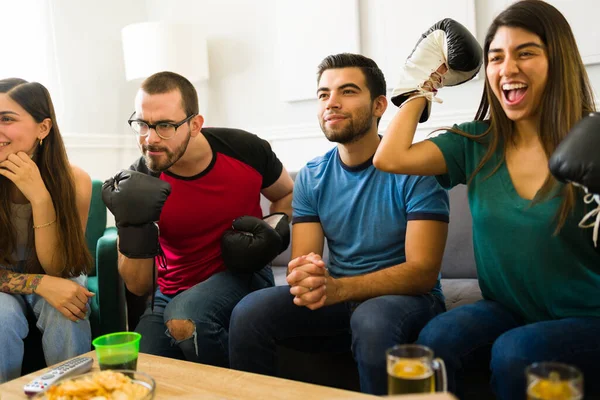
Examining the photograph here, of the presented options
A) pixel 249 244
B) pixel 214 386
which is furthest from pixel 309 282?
pixel 214 386

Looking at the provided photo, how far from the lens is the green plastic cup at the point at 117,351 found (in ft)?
3.58

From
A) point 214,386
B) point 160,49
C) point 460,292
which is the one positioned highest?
point 160,49

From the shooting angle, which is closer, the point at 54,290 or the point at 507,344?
the point at 507,344

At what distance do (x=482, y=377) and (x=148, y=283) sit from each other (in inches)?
41.9

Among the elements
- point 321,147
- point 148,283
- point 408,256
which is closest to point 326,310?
point 408,256

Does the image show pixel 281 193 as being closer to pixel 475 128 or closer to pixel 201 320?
pixel 201 320

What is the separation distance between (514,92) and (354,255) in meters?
0.63

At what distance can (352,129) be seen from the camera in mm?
1675

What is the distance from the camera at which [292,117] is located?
10.9 ft

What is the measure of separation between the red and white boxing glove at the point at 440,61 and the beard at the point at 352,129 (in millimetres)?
160

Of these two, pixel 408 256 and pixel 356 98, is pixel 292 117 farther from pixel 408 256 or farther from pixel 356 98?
pixel 408 256

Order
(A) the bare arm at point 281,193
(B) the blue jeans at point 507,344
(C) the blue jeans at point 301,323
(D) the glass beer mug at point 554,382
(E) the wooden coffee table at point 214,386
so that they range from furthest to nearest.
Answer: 1. (A) the bare arm at point 281,193
2. (C) the blue jeans at point 301,323
3. (B) the blue jeans at point 507,344
4. (E) the wooden coffee table at point 214,386
5. (D) the glass beer mug at point 554,382

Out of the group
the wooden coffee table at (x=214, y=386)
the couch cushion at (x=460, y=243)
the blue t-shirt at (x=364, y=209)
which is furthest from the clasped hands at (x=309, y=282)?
the couch cushion at (x=460, y=243)

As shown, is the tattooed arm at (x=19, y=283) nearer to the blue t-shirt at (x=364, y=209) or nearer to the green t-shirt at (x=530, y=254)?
the blue t-shirt at (x=364, y=209)
